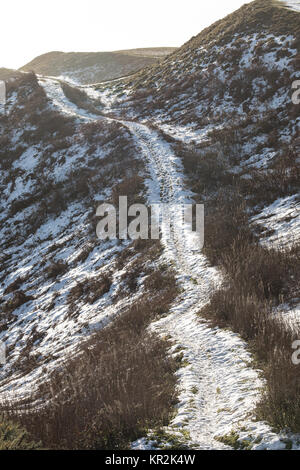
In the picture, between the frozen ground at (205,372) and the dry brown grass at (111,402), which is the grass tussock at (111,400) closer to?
the dry brown grass at (111,402)

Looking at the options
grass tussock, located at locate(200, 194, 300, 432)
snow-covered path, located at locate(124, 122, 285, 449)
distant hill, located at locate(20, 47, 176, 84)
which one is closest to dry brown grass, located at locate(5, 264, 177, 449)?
snow-covered path, located at locate(124, 122, 285, 449)

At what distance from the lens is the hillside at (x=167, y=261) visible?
4.93 metres

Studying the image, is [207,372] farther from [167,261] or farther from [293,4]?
[293,4]

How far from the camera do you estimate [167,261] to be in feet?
39.3

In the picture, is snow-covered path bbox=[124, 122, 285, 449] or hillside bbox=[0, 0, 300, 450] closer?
snow-covered path bbox=[124, 122, 285, 449]

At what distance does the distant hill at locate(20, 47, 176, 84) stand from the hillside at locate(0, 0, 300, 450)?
36.9 meters

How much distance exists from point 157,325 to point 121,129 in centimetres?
2141

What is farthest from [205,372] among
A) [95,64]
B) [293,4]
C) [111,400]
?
[95,64]

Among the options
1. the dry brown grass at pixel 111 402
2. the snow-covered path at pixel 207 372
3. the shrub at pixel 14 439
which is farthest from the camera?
the snow-covered path at pixel 207 372

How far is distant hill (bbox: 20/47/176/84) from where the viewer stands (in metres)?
71.6

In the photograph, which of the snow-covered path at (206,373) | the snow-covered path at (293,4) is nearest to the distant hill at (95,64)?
the snow-covered path at (293,4)

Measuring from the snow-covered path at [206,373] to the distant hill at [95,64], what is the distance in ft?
211

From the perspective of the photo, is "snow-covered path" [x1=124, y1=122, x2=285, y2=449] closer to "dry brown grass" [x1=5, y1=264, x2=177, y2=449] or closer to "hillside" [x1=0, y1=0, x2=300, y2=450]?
"hillside" [x1=0, y1=0, x2=300, y2=450]
